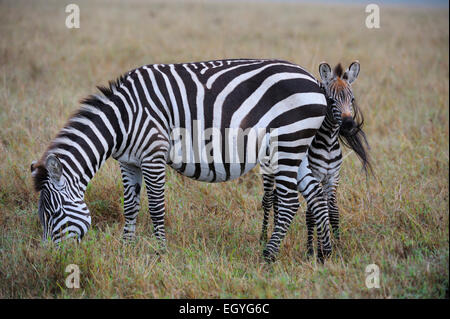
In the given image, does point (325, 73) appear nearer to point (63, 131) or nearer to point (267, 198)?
point (267, 198)

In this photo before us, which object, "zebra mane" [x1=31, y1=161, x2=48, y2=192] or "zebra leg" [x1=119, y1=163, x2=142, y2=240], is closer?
"zebra mane" [x1=31, y1=161, x2=48, y2=192]

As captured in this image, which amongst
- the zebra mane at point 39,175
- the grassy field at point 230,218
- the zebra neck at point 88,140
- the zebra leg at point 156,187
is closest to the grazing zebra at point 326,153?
the grassy field at point 230,218

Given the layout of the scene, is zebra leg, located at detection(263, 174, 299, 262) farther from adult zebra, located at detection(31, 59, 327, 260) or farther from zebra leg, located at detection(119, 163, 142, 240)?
zebra leg, located at detection(119, 163, 142, 240)

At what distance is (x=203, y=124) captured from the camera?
4.48 m

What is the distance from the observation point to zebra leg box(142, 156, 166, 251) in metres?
4.37

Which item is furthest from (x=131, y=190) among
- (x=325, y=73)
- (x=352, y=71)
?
(x=352, y=71)

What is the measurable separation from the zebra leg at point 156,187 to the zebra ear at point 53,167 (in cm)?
81

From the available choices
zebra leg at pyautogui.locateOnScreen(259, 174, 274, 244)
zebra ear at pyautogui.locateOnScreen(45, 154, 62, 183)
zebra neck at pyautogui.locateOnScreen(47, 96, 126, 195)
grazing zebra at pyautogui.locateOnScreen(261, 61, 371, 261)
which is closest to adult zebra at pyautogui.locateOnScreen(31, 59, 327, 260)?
zebra neck at pyautogui.locateOnScreen(47, 96, 126, 195)

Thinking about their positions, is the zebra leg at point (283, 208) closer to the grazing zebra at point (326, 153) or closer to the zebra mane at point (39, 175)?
the grazing zebra at point (326, 153)

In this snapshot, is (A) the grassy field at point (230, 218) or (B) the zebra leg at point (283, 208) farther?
(B) the zebra leg at point (283, 208)

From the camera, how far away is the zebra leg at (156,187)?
4367 millimetres

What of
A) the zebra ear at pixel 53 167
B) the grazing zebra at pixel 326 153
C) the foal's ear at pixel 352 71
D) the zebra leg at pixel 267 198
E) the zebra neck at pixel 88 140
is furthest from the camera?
the zebra leg at pixel 267 198

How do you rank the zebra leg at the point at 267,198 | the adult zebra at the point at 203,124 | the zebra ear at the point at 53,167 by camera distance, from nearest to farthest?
the zebra ear at the point at 53,167 → the adult zebra at the point at 203,124 → the zebra leg at the point at 267,198

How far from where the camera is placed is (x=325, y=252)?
4680 millimetres
